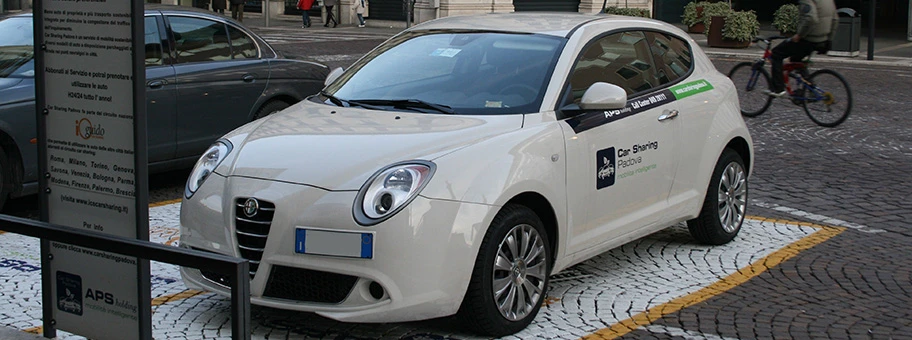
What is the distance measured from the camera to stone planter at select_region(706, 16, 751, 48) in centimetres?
2536

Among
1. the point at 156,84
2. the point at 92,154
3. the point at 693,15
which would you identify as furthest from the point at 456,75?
the point at 693,15

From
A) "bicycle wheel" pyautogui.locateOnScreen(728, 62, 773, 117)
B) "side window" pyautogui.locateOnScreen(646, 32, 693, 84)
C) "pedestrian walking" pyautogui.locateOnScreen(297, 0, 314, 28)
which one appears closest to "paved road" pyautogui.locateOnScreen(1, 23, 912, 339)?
"side window" pyautogui.locateOnScreen(646, 32, 693, 84)

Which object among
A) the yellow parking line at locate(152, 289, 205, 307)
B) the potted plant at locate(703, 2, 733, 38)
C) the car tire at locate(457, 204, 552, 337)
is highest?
the potted plant at locate(703, 2, 733, 38)

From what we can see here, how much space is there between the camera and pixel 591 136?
571cm

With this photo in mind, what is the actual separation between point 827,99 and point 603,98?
25.6ft

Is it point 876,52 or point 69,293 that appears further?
point 876,52

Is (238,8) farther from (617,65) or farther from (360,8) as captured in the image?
(617,65)

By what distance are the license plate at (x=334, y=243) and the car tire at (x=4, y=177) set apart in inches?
143

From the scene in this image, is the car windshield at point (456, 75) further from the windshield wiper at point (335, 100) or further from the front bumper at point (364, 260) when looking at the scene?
the front bumper at point (364, 260)

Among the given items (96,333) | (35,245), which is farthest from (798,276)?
(35,245)

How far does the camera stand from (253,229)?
4.92 metres

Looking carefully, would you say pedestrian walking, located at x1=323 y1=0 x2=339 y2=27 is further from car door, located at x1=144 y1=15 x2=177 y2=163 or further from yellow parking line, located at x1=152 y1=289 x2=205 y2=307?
yellow parking line, located at x1=152 y1=289 x2=205 y2=307

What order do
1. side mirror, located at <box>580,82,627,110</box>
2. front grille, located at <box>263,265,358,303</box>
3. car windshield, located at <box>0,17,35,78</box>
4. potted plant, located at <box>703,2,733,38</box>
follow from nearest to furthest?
front grille, located at <box>263,265,358,303</box>
side mirror, located at <box>580,82,627,110</box>
car windshield, located at <box>0,17,35,78</box>
potted plant, located at <box>703,2,733,38</box>

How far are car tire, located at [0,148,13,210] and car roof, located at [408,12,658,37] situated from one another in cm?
295
